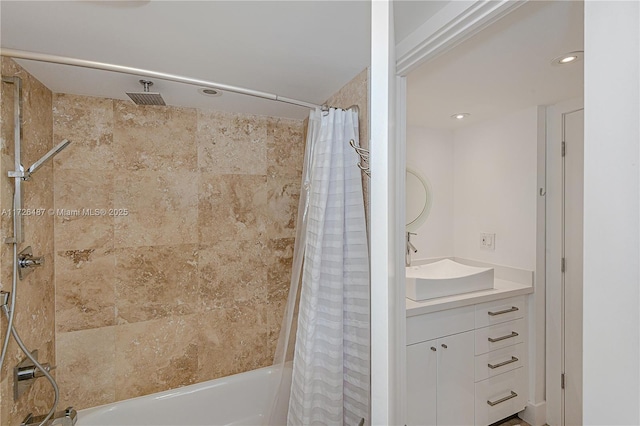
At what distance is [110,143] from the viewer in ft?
5.51

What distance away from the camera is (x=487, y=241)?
230 cm

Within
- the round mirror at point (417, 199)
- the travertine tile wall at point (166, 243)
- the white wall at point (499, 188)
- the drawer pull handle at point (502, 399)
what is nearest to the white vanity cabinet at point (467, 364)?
the drawer pull handle at point (502, 399)

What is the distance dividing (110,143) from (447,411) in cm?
242

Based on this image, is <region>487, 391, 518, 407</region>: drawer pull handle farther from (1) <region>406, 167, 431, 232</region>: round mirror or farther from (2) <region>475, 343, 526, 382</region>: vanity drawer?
(1) <region>406, 167, 431, 232</region>: round mirror

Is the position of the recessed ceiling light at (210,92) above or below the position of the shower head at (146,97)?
above

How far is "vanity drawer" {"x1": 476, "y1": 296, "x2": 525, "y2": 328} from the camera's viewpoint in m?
1.81

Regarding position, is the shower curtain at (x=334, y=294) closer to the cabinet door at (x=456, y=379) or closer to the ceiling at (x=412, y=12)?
the ceiling at (x=412, y=12)

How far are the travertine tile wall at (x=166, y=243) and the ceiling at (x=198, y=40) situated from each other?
0.96 ft

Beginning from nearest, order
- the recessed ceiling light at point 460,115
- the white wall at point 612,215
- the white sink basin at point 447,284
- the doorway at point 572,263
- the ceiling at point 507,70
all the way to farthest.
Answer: the white wall at point 612,215
the ceiling at point 507,70
the white sink basin at point 447,284
the doorway at point 572,263
the recessed ceiling light at point 460,115

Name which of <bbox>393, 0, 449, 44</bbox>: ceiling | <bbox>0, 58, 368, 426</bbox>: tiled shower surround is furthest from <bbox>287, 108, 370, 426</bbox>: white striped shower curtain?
<bbox>393, 0, 449, 44</bbox>: ceiling

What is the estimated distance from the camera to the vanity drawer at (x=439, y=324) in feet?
5.27

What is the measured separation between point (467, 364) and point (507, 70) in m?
1.61

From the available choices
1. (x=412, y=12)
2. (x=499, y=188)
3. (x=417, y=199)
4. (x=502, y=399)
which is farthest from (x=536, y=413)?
(x=412, y=12)

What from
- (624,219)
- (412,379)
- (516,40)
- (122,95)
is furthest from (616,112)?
(122,95)
